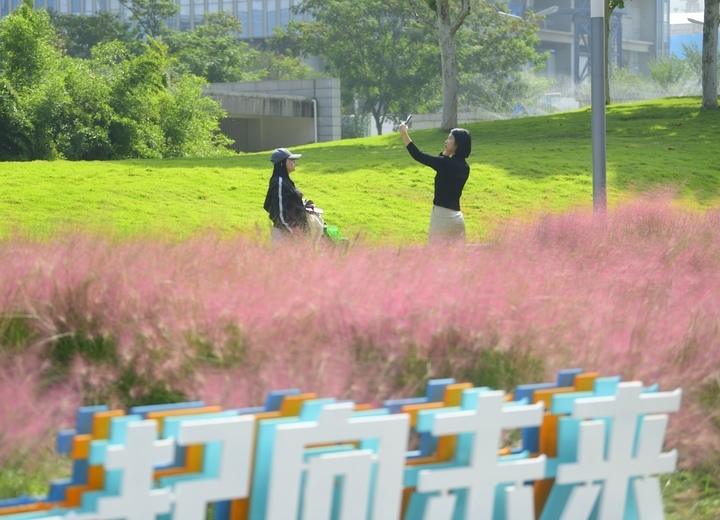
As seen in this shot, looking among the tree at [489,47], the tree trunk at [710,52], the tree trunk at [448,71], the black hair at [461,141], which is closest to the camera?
the black hair at [461,141]

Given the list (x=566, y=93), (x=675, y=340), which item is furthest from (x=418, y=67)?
(x=675, y=340)

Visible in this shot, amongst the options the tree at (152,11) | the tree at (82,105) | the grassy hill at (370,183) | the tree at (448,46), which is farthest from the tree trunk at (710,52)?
the tree at (152,11)

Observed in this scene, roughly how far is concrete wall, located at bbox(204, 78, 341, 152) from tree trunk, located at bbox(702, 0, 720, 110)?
55.0 ft

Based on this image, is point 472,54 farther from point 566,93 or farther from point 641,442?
point 641,442

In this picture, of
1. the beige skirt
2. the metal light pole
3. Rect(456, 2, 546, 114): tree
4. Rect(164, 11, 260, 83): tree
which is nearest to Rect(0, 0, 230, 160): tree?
the metal light pole

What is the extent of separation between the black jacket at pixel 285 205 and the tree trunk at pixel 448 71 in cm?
1791

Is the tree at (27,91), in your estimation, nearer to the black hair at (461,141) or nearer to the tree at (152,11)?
the black hair at (461,141)

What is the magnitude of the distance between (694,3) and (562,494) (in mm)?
189121

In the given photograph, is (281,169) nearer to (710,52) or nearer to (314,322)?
(314,322)

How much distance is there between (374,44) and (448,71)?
32165 millimetres

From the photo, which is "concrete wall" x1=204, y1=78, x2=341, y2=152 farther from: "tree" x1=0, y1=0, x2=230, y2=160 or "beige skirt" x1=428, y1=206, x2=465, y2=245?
"beige skirt" x1=428, y1=206, x2=465, y2=245

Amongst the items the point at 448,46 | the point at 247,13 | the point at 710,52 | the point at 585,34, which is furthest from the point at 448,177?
the point at 585,34

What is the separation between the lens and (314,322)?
472 centimetres

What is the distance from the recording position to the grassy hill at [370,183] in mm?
16312
